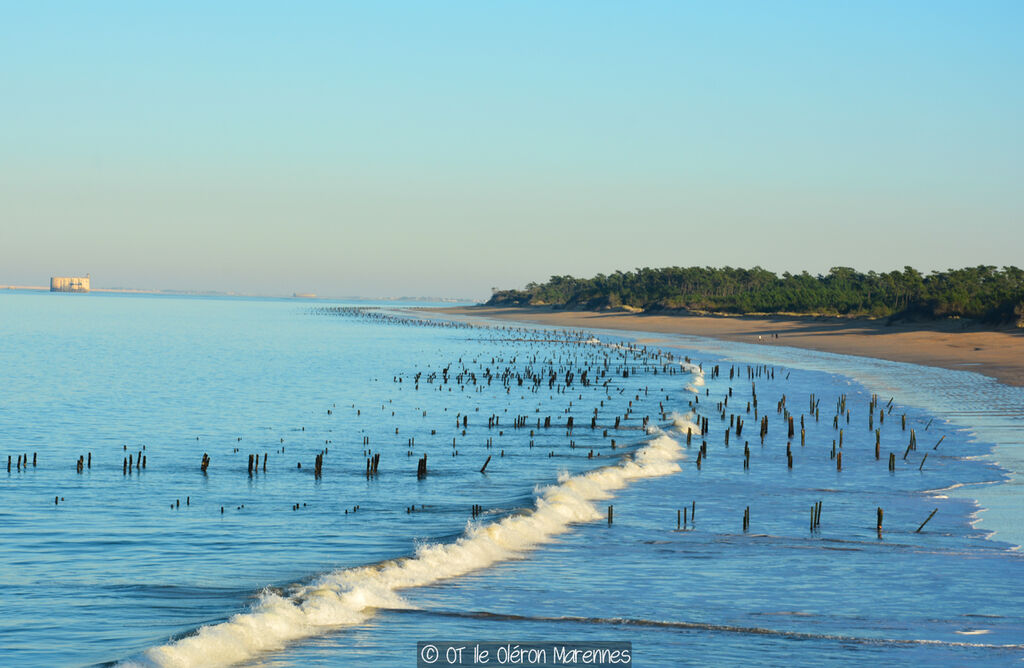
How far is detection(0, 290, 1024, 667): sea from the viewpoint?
42.4ft

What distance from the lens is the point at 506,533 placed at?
18.6 meters

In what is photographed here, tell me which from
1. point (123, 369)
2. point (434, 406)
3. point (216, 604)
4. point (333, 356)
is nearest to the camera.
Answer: point (216, 604)

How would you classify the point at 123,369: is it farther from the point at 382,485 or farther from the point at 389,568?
the point at 389,568

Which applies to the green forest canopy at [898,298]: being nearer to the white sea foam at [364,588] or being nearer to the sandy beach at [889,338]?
the sandy beach at [889,338]

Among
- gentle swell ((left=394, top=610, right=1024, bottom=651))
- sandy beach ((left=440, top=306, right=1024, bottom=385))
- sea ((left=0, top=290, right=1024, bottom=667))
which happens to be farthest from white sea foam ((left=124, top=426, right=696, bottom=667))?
sandy beach ((left=440, top=306, right=1024, bottom=385))

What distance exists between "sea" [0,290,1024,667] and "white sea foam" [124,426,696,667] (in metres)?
0.05

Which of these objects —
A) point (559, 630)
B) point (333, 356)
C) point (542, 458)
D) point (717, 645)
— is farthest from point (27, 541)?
point (333, 356)

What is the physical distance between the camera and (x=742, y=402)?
45969 mm

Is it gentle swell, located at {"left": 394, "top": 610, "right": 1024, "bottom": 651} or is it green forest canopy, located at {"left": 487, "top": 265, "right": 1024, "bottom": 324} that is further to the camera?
green forest canopy, located at {"left": 487, "top": 265, "right": 1024, "bottom": 324}

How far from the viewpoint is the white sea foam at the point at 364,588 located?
12336mm

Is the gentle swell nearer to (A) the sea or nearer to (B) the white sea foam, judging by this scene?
(A) the sea

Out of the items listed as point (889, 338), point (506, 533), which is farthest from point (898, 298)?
point (506, 533)

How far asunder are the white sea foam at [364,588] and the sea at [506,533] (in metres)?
0.05

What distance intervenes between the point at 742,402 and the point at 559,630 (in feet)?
114
